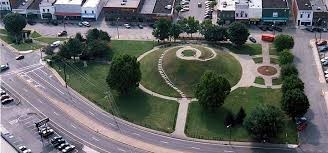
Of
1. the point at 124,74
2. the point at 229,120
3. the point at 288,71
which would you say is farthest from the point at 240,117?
the point at 124,74

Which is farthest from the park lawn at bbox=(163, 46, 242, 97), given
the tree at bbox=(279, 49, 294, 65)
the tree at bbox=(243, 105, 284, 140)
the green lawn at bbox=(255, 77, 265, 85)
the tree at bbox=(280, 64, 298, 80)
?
the tree at bbox=(243, 105, 284, 140)

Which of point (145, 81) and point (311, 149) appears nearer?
point (311, 149)

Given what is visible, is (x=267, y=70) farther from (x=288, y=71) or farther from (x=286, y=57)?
(x=288, y=71)

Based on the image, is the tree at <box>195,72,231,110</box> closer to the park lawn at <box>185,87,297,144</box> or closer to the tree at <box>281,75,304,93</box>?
the park lawn at <box>185,87,297,144</box>

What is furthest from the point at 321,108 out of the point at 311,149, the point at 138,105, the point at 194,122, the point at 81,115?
the point at 81,115

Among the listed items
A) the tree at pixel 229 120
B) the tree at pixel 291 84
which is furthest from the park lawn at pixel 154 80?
the tree at pixel 291 84

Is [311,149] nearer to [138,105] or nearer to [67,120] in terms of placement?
[138,105]

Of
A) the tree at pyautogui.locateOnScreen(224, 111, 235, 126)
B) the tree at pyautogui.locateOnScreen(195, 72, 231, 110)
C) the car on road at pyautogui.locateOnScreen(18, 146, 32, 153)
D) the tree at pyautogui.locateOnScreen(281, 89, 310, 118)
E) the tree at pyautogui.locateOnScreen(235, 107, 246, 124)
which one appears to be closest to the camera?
the car on road at pyautogui.locateOnScreen(18, 146, 32, 153)
